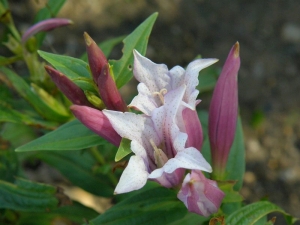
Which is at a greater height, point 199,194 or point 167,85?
point 167,85

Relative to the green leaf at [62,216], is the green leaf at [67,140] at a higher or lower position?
higher

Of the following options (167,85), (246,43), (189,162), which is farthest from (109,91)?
(246,43)

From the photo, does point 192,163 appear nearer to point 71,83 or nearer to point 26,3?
point 71,83

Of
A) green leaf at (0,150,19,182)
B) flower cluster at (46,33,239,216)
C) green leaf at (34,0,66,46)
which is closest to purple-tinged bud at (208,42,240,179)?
flower cluster at (46,33,239,216)

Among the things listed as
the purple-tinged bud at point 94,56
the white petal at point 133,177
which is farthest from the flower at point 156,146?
the purple-tinged bud at point 94,56

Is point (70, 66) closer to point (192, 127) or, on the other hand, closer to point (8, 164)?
point (192, 127)

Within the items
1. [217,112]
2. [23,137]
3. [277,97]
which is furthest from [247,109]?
[217,112]

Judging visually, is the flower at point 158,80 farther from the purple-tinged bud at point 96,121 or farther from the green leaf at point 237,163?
the green leaf at point 237,163

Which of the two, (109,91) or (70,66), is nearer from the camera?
(109,91)
